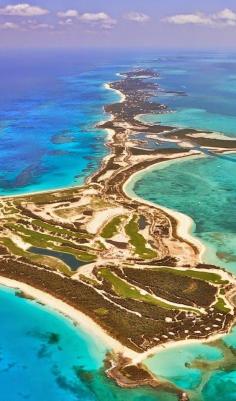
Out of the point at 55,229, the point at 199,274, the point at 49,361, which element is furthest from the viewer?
the point at 55,229

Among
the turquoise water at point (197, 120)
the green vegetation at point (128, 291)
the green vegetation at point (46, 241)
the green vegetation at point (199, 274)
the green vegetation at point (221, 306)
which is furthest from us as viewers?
the turquoise water at point (197, 120)

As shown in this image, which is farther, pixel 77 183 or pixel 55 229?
pixel 77 183

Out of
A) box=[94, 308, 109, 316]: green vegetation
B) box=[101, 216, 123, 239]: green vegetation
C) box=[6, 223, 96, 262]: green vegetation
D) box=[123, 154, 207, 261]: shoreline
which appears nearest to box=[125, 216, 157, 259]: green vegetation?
box=[101, 216, 123, 239]: green vegetation

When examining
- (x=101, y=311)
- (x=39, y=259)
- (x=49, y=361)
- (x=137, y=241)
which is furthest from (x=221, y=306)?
(x=39, y=259)

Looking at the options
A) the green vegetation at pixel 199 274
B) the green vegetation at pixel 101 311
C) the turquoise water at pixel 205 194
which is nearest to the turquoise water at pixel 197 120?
the turquoise water at pixel 205 194

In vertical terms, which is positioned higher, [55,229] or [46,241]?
[55,229]

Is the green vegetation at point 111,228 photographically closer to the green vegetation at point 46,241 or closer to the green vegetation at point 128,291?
the green vegetation at point 46,241

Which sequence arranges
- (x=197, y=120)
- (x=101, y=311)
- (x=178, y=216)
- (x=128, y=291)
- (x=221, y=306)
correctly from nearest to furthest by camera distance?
1. (x=101, y=311)
2. (x=221, y=306)
3. (x=128, y=291)
4. (x=178, y=216)
5. (x=197, y=120)

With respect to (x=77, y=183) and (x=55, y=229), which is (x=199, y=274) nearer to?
(x=55, y=229)
